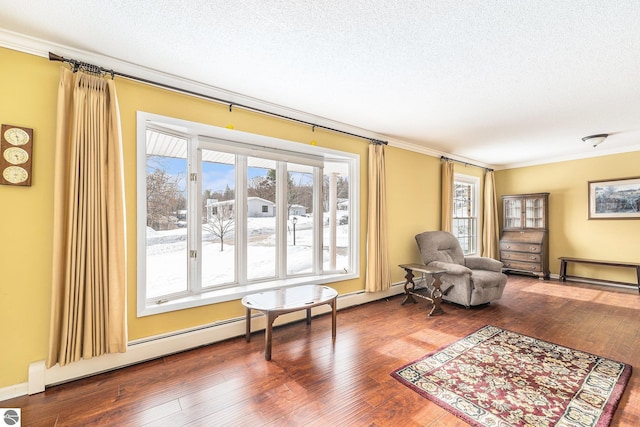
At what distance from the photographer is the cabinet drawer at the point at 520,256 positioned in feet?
18.1

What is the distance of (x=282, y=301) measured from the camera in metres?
2.64

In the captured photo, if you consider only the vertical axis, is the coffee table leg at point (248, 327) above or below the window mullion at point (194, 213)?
below

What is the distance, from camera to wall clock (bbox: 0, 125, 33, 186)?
189 centimetres

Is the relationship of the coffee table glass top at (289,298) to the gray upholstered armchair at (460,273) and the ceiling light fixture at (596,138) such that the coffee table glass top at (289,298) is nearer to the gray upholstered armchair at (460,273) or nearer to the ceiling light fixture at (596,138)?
the gray upholstered armchair at (460,273)

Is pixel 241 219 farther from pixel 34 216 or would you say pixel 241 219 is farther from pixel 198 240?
pixel 34 216

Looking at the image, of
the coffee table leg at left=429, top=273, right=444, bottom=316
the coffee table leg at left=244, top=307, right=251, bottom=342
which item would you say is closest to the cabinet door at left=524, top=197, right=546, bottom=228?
the coffee table leg at left=429, top=273, right=444, bottom=316

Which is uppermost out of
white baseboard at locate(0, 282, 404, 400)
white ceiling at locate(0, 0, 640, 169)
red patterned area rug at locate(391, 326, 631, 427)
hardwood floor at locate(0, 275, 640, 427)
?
white ceiling at locate(0, 0, 640, 169)

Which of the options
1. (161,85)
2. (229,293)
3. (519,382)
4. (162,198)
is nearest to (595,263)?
(519,382)

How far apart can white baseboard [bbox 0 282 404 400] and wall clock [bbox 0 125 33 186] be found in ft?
4.37

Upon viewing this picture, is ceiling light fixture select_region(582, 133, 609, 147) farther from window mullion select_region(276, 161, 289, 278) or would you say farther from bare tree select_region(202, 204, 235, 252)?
bare tree select_region(202, 204, 235, 252)

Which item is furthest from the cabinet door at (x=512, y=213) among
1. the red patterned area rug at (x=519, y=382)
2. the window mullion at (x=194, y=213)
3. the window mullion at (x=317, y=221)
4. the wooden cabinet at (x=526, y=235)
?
the window mullion at (x=194, y=213)

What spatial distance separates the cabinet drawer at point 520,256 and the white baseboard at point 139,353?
4992mm

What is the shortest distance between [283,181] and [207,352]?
6.56 ft

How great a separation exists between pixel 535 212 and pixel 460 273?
346 cm
